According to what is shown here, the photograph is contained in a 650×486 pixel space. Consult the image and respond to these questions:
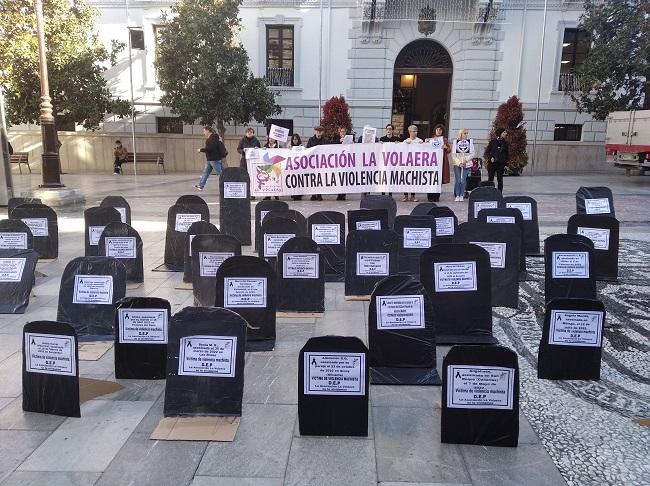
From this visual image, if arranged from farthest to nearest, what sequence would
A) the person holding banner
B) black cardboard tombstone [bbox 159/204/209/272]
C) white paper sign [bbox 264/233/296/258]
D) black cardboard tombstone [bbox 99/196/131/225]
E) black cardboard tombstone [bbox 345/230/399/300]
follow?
the person holding banner → black cardboard tombstone [bbox 99/196/131/225] → black cardboard tombstone [bbox 159/204/209/272] → white paper sign [bbox 264/233/296/258] → black cardboard tombstone [bbox 345/230/399/300]

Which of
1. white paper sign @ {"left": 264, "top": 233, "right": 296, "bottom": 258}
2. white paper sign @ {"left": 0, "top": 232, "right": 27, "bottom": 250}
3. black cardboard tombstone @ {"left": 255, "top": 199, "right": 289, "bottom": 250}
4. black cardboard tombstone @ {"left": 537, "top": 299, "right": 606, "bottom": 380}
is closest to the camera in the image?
black cardboard tombstone @ {"left": 537, "top": 299, "right": 606, "bottom": 380}

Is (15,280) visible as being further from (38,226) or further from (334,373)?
(334,373)

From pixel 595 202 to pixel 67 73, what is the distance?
1834 centimetres

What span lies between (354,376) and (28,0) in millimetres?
18417

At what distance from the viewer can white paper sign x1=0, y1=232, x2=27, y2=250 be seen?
6227 millimetres

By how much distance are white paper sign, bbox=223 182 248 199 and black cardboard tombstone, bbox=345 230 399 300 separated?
3.22 meters

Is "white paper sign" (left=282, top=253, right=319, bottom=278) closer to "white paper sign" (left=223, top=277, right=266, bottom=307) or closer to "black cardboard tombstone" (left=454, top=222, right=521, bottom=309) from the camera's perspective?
"white paper sign" (left=223, top=277, right=266, bottom=307)

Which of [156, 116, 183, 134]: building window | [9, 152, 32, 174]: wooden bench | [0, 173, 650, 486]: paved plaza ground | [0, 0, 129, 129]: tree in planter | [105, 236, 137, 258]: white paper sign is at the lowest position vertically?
[0, 173, 650, 486]: paved plaza ground

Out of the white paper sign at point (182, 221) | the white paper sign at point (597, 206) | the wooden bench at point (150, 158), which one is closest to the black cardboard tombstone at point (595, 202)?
the white paper sign at point (597, 206)

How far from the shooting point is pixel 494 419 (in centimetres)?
309

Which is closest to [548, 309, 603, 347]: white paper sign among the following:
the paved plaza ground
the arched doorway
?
the paved plaza ground

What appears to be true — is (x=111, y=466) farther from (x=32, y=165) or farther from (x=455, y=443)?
(x=32, y=165)

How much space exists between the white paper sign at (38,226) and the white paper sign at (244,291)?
4607 millimetres

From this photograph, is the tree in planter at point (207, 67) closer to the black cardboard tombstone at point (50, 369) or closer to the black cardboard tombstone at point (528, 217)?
the black cardboard tombstone at point (528, 217)
